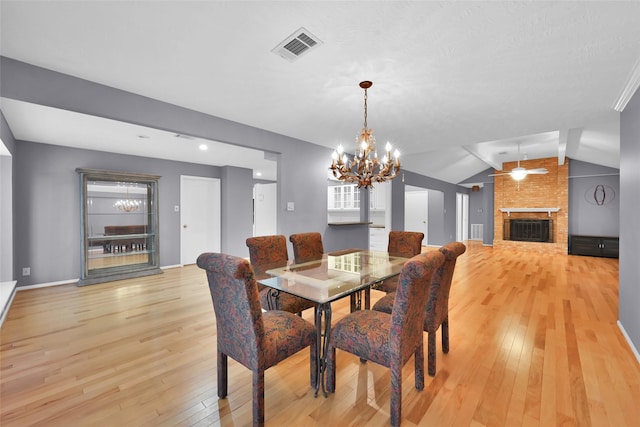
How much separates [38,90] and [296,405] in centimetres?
287

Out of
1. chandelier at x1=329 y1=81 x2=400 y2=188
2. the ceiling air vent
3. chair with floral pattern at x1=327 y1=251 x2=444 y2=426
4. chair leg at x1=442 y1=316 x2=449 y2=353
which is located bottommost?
chair leg at x1=442 y1=316 x2=449 y2=353

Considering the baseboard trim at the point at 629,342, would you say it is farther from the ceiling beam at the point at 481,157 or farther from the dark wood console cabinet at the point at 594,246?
the dark wood console cabinet at the point at 594,246

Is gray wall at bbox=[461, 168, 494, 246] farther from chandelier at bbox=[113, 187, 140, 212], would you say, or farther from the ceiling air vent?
chandelier at bbox=[113, 187, 140, 212]

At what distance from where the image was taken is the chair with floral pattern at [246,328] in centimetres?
137

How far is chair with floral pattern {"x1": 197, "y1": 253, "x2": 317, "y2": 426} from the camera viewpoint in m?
1.37

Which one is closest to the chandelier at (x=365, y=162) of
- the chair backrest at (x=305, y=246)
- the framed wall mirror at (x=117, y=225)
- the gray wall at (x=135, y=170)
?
the chair backrest at (x=305, y=246)

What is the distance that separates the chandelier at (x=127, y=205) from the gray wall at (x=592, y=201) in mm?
10471

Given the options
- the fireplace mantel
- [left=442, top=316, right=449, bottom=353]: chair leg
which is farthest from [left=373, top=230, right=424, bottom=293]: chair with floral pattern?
the fireplace mantel

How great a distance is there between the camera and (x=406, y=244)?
3.34 meters

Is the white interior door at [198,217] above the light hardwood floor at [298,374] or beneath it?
above

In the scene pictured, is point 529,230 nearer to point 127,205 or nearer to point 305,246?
point 305,246

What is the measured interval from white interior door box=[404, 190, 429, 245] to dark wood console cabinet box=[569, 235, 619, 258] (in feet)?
12.5

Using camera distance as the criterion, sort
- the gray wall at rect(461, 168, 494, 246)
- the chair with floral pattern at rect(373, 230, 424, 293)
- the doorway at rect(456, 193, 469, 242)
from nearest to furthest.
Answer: the chair with floral pattern at rect(373, 230, 424, 293) < the gray wall at rect(461, 168, 494, 246) < the doorway at rect(456, 193, 469, 242)

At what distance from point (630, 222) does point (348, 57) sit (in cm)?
284
